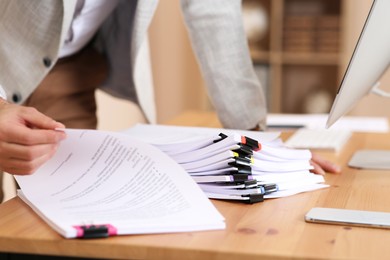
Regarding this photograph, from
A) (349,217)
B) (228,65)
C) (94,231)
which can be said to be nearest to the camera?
(94,231)

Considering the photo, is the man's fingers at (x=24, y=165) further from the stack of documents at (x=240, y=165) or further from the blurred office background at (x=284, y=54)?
the blurred office background at (x=284, y=54)

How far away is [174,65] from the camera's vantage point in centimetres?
451

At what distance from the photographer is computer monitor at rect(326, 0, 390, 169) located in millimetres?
1125

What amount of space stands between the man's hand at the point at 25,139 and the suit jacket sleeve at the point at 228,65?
1.97 feet

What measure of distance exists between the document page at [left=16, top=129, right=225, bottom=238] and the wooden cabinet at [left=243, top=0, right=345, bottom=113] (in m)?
3.26

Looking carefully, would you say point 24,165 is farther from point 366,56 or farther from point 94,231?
point 366,56

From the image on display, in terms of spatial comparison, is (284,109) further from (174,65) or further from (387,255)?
(387,255)

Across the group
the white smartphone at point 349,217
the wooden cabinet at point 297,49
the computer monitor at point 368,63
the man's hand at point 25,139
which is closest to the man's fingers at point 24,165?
the man's hand at point 25,139

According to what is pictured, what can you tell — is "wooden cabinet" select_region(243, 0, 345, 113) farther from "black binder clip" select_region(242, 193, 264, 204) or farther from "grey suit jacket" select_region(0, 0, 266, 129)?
"black binder clip" select_region(242, 193, 264, 204)

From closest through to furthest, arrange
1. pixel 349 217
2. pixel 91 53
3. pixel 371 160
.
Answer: pixel 349 217
pixel 371 160
pixel 91 53

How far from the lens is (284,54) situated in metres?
4.34

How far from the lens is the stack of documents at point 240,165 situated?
1063 mm

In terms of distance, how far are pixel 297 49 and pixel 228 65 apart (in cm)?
283

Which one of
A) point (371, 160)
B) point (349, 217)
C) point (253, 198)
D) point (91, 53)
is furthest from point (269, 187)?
point (91, 53)
